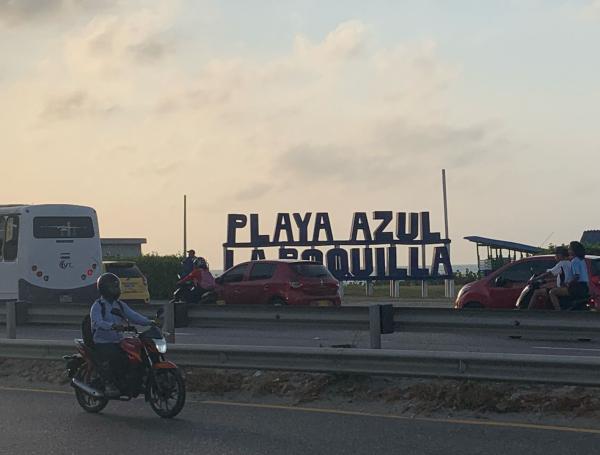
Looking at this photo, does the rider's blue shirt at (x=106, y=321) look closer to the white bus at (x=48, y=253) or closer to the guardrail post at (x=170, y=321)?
the guardrail post at (x=170, y=321)

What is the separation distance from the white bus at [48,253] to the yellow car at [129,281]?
1850 mm

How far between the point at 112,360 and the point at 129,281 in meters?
21.5

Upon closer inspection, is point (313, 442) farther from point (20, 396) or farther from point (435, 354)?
point (20, 396)

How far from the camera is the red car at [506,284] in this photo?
20.4 meters

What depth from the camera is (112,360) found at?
11.4 meters

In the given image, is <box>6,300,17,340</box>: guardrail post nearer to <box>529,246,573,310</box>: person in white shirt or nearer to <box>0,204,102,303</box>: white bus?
<box>529,246,573,310</box>: person in white shirt

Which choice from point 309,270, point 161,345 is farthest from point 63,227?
point 161,345

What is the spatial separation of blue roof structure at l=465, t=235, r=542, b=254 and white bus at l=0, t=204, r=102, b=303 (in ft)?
65.4

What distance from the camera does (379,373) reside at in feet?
39.0

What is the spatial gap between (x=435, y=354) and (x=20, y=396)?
16.5 feet

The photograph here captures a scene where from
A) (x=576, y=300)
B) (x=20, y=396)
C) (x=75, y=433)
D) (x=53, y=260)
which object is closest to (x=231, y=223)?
(x=53, y=260)

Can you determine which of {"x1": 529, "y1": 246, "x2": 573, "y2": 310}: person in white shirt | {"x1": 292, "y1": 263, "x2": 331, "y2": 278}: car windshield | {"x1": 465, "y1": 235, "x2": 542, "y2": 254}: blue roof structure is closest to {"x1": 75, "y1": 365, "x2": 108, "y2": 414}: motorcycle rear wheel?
{"x1": 529, "y1": 246, "x2": 573, "y2": 310}: person in white shirt

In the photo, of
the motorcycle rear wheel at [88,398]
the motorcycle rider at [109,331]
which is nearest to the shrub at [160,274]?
the motorcycle rear wheel at [88,398]

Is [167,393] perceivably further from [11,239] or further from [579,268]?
[11,239]
